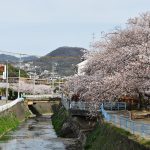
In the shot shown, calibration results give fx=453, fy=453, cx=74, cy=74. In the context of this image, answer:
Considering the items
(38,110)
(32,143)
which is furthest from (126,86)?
(38,110)

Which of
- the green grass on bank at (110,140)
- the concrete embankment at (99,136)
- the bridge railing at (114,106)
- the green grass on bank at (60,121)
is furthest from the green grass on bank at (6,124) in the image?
the green grass on bank at (110,140)

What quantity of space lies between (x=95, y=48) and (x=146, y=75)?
65.2 feet

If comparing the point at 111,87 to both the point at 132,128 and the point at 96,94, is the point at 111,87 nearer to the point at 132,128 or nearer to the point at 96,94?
the point at 96,94

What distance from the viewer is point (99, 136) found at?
1316 inches

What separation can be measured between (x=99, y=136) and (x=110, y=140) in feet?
16.2

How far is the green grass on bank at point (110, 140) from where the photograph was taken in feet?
76.0

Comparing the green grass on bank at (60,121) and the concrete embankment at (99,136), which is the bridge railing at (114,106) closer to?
the concrete embankment at (99,136)

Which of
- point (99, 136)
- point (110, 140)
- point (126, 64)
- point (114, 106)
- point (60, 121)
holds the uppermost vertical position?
point (126, 64)

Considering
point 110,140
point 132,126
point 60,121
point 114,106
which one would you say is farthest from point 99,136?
point 60,121

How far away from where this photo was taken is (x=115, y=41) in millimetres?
36625

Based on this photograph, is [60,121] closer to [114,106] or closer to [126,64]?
[114,106]

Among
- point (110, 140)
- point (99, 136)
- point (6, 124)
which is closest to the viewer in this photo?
point (110, 140)

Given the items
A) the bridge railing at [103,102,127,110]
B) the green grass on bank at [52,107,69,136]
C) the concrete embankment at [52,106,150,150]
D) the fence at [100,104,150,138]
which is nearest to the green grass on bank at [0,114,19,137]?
the green grass on bank at [52,107,69,136]

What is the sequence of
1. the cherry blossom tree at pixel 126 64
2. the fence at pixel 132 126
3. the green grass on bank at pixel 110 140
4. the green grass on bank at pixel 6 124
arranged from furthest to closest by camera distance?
the green grass on bank at pixel 6 124, the cherry blossom tree at pixel 126 64, the green grass on bank at pixel 110 140, the fence at pixel 132 126
